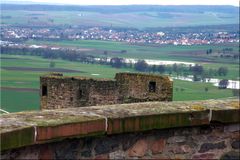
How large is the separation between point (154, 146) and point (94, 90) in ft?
36.2

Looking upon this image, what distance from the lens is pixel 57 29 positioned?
139625 millimetres

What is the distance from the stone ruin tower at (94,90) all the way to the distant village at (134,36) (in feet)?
308

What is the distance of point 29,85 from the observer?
54906 mm

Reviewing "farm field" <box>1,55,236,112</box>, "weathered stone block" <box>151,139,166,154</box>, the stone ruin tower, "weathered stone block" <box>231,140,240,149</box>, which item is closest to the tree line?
"farm field" <box>1,55,236,112</box>

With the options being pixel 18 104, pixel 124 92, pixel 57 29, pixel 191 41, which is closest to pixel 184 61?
pixel 191 41

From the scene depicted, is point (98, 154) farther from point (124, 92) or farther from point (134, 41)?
point (134, 41)

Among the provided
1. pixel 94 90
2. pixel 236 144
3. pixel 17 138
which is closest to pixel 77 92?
pixel 94 90

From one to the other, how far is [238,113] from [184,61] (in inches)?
3604

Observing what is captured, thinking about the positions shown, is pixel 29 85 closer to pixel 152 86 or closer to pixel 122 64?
pixel 122 64

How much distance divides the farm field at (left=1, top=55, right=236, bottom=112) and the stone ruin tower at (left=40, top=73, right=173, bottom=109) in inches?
696

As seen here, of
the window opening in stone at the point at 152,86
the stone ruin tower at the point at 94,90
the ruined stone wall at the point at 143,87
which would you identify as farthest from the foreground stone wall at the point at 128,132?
the stone ruin tower at the point at 94,90

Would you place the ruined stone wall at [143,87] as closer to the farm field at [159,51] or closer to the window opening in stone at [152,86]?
the window opening in stone at [152,86]

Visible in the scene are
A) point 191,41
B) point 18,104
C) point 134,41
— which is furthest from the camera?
point 134,41

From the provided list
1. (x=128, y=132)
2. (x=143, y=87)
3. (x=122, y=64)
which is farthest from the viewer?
(x=122, y=64)
